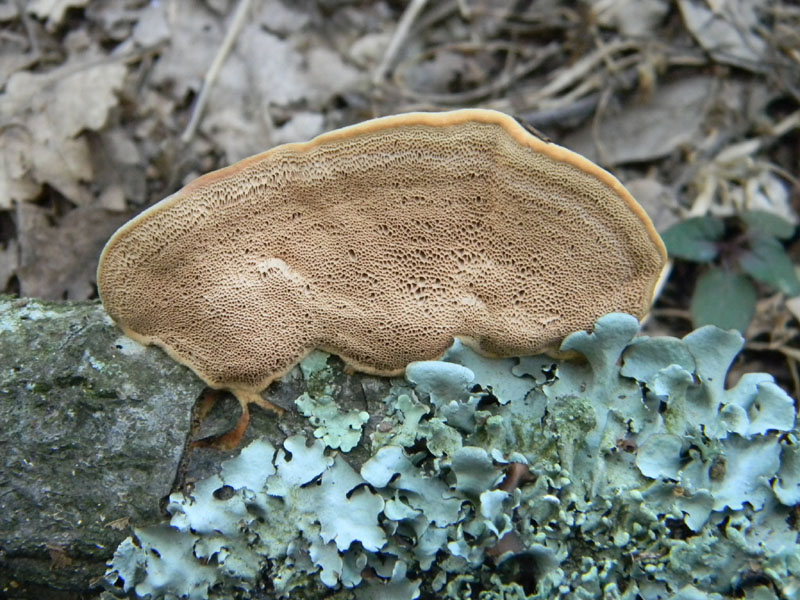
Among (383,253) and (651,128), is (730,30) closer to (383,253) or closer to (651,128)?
(651,128)

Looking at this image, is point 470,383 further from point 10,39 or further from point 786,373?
point 10,39

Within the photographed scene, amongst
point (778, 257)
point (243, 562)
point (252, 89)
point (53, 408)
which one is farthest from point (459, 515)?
point (252, 89)

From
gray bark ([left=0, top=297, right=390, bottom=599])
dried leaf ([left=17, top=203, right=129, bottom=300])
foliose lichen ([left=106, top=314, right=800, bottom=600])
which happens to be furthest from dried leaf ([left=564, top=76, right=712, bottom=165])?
dried leaf ([left=17, top=203, right=129, bottom=300])

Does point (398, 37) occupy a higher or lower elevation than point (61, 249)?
higher

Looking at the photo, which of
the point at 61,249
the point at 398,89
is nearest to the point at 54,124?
the point at 61,249

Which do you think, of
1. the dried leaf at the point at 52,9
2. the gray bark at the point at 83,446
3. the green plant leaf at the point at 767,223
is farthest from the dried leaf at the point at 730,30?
the dried leaf at the point at 52,9

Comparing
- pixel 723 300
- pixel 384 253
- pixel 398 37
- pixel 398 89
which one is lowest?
pixel 723 300
